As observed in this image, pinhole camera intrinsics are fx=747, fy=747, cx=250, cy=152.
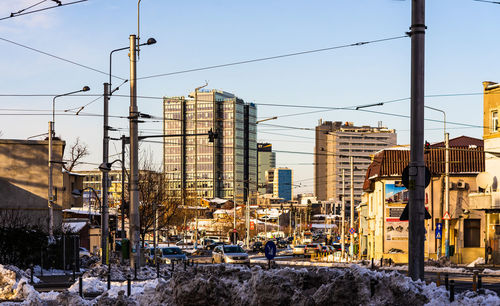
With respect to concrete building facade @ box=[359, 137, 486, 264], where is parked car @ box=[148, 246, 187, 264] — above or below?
below

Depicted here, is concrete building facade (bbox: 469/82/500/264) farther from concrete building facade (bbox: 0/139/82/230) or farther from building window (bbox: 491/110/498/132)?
concrete building facade (bbox: 0/139/82/230)

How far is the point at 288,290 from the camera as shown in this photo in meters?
15.5

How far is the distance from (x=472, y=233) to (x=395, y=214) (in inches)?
244

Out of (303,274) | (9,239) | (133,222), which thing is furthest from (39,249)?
(303,274)

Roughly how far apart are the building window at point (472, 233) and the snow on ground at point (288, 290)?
1642 inches

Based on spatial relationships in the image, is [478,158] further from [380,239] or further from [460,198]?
[380,239]

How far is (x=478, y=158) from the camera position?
189ft

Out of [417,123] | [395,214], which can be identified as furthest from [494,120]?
[417,123]

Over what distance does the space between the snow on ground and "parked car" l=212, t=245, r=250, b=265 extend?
2742cm

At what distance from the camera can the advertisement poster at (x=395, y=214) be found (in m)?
59.4

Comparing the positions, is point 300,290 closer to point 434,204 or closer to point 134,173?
point 134,173

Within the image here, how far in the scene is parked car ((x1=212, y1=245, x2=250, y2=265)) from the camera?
150ft

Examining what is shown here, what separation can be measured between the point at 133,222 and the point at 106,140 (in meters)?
7.83

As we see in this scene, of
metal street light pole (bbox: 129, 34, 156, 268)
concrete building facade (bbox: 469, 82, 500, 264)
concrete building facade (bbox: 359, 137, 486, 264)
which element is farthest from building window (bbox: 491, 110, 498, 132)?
metal street light pole (bbox: 129, 34, 156, 268)
